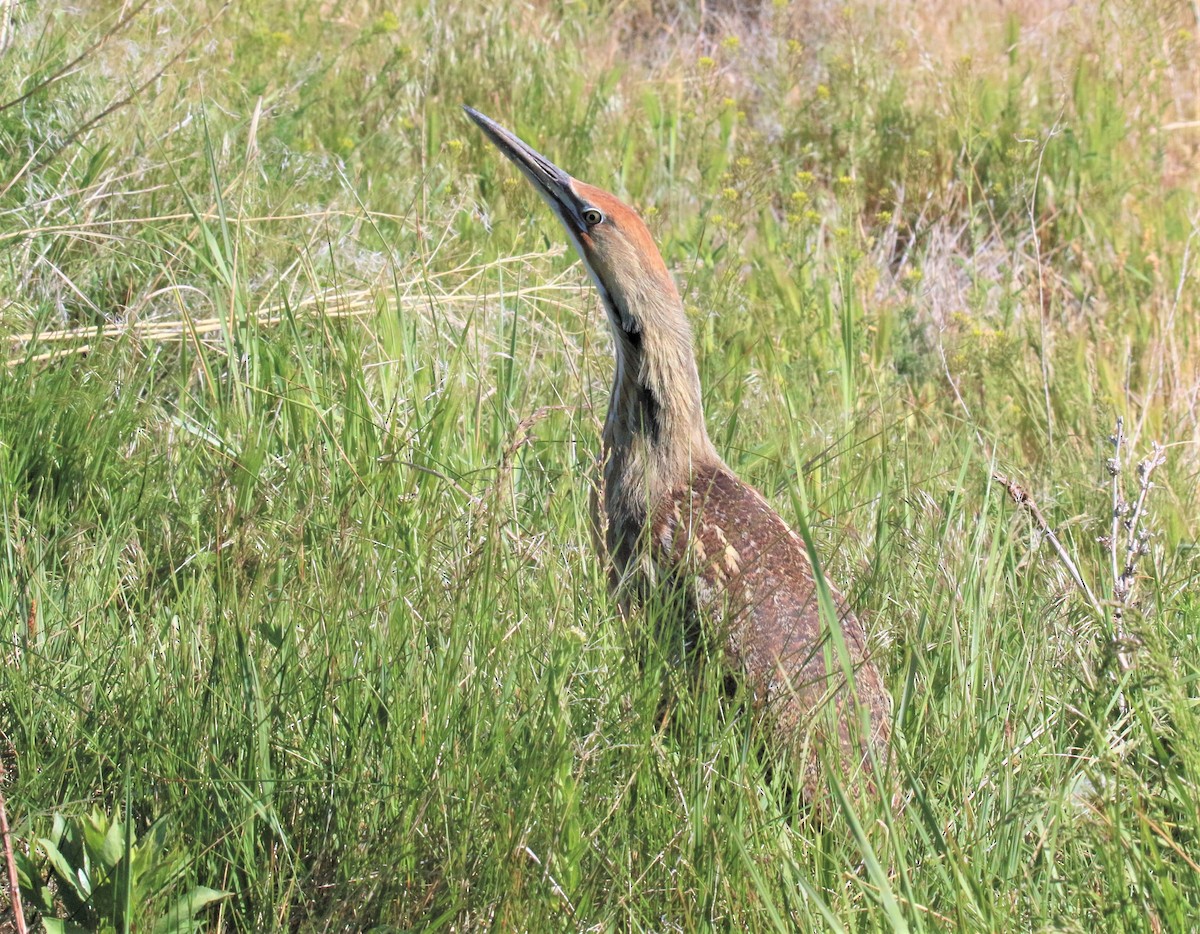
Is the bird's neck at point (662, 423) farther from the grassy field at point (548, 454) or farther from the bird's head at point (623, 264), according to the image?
the grassy field at point (548, 454)

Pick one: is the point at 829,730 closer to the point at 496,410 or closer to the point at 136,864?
the point at 136,864

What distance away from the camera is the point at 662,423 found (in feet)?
10.7

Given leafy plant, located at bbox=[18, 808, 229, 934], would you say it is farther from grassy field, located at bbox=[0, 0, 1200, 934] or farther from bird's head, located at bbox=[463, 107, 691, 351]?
bird's head, located at bbox=[463, 107, 691, 351]

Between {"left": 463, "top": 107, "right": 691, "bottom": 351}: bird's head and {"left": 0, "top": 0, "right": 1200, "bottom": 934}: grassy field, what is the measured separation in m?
0.28

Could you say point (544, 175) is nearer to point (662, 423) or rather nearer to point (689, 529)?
point (662, 423)

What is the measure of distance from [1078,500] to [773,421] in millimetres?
793

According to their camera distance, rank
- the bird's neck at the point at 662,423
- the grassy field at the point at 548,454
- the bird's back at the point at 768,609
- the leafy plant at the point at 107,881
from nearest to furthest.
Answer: the leafy plant at the point at 107,881
the grassy field at the point at 548,454
the bird's back at the point at 768,609
the bird's neck at the point at 662,423

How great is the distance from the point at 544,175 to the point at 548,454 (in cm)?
69

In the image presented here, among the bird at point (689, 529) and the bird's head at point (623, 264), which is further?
the bird's head at point (623, 264)

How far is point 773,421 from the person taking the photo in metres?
3.88

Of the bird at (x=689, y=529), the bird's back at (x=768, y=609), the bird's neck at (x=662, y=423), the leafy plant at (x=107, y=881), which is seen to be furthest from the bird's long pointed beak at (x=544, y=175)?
the leafy plant at (x=107, y=881)

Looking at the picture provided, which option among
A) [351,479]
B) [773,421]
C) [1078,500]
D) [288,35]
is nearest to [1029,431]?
[1078,500]

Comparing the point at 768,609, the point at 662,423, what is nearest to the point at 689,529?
the point at 768,609

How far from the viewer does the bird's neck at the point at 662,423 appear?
3223mm
